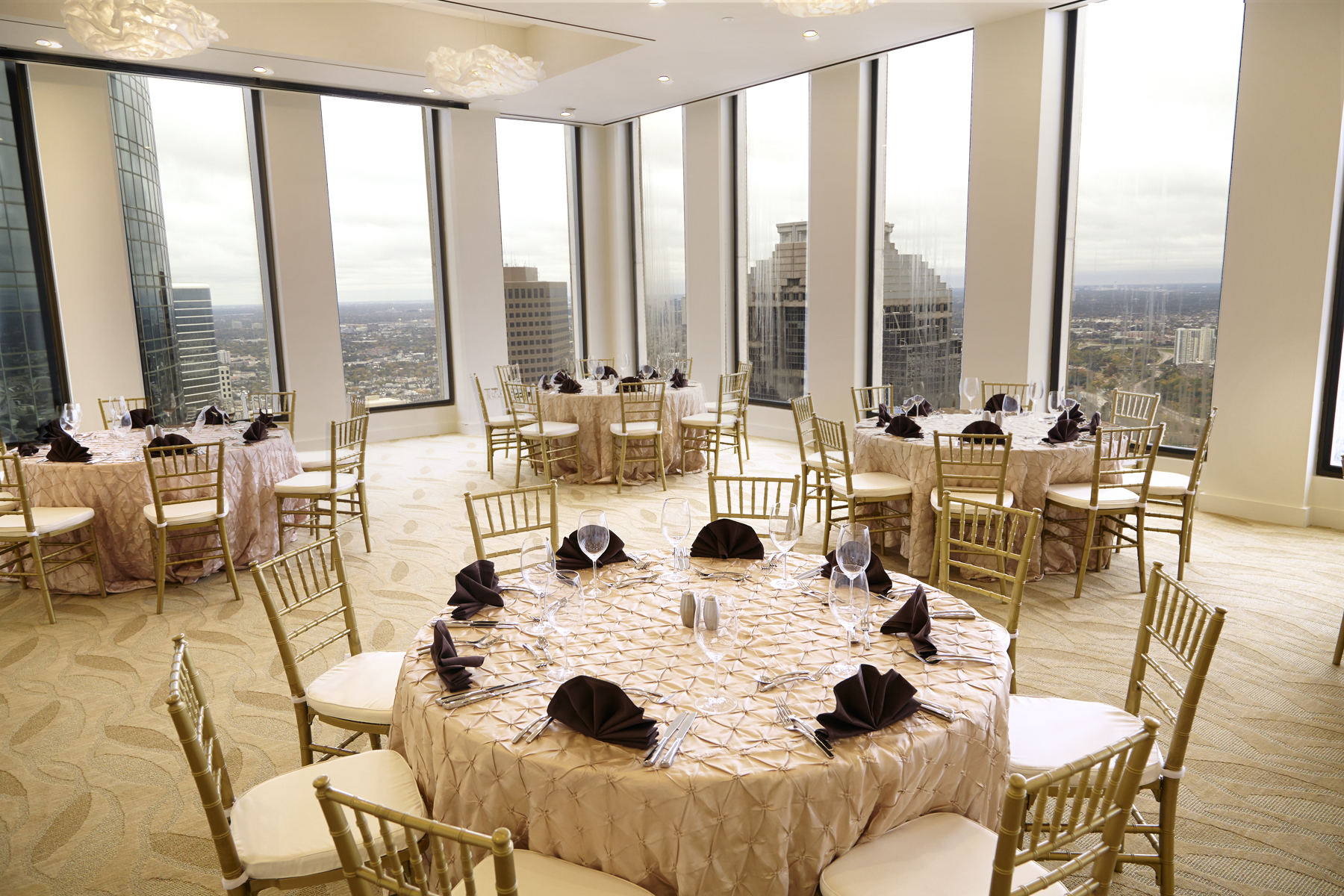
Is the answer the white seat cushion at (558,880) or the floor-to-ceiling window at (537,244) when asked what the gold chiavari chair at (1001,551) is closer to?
the white seat cushion at (558,880)

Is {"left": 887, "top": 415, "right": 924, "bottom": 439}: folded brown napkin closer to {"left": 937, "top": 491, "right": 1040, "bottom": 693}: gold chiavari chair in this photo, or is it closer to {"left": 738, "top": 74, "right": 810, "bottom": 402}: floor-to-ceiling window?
{"left": 937, "top": 491, "right": 1040, "bottom": 693}: gold chiavari chair

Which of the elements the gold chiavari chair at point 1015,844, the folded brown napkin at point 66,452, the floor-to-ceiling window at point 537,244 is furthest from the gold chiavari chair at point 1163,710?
the floor-to-ceiling window at point 537,244

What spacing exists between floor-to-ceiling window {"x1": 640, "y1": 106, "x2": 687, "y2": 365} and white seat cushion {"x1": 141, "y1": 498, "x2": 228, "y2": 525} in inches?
260

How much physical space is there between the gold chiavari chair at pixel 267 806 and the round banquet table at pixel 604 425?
550 cm

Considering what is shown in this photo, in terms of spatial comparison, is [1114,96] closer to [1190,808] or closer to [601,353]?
[1190,808]

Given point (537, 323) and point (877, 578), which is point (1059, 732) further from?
point (537, 323)

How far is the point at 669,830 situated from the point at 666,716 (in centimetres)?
26

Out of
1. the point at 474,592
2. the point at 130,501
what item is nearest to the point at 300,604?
the point at 474,592

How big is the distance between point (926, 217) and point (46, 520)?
749 cm

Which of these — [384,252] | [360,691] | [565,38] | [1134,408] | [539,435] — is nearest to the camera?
[360,691]

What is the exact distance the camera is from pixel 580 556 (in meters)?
2.77

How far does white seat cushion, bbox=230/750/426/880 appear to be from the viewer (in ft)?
6.09

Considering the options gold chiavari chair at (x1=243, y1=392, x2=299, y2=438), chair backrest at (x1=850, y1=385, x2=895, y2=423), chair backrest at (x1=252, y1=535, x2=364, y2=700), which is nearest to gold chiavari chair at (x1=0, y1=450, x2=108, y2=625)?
gold chiavari chair at (x1=243, y1=392, x2=299, y2=438)

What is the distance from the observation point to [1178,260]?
638 cm
